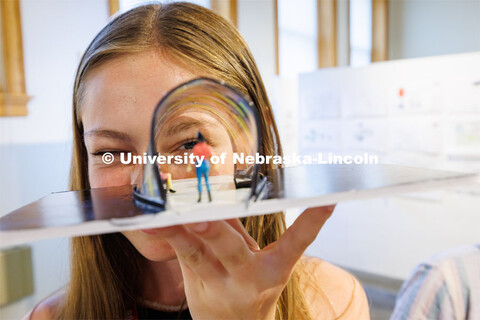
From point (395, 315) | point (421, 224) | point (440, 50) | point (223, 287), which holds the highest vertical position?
point (440, 50)

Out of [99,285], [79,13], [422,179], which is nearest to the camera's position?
[422,179]

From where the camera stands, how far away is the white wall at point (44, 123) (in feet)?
6.31

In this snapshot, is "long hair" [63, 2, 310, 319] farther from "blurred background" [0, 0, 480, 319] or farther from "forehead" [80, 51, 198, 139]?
"blurred background" [0, 0, 480, 319]

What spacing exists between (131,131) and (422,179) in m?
0.42

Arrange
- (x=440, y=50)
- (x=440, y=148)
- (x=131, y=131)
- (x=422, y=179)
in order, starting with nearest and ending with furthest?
(x=422, y=179) < (x=131, y=131) < (x=440, y=148) < (x=440, y=50)

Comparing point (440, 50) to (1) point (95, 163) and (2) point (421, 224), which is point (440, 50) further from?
(1) point (95, 163)

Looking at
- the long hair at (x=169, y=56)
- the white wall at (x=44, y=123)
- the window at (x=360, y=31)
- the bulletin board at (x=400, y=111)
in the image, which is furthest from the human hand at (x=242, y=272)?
the window at (x=360, y=31)

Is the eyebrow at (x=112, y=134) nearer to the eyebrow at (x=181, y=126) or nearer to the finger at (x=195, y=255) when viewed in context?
the eyebrow at (x=181, y=126)

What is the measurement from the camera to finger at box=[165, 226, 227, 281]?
422 mm

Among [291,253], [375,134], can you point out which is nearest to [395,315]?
[291,253]

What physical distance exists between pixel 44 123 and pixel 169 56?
5.65ft

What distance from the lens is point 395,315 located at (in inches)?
38.4

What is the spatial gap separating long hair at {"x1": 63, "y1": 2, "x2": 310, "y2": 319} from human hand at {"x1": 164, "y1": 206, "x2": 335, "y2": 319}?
308 mm

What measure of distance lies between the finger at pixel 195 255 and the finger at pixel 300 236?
0.25ft
